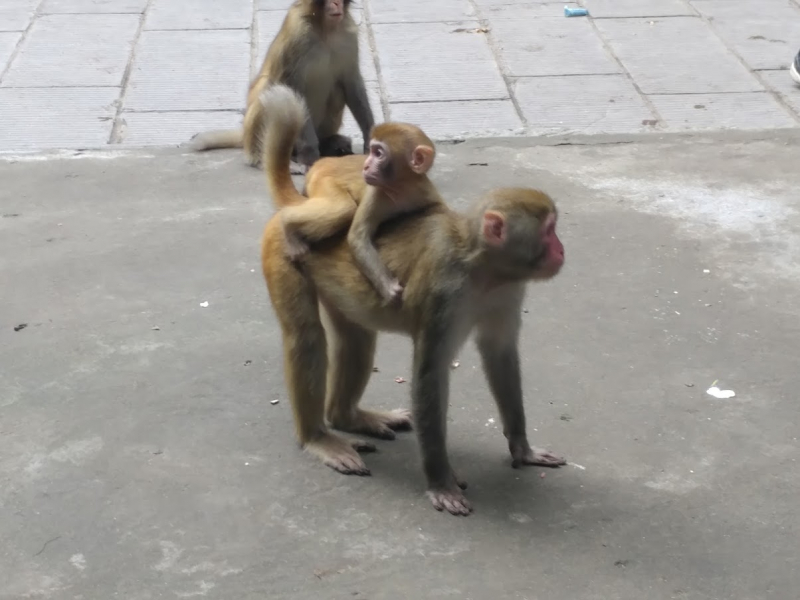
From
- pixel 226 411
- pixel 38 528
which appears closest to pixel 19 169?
pixel 226 411

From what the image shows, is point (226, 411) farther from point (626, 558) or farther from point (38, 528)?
point (626, 558)

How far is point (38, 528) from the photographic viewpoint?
405cm

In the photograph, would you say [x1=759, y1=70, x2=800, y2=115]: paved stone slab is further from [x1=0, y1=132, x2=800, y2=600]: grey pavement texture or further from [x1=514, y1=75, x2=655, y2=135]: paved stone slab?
[x1=0, y1=132, x2=800, y2=600]: grey pavement texture

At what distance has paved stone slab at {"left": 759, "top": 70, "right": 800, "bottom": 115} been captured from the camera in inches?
316

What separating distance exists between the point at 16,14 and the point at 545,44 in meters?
4.49

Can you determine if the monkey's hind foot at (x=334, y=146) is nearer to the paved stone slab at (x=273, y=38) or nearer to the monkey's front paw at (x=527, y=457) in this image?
the paved stone slab at (x=273, y=38)

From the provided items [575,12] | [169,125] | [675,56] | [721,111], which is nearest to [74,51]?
Answer: [169,125]

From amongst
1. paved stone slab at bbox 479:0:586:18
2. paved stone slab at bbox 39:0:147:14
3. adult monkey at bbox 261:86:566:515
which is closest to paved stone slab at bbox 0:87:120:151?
paved stone slab at bbox 39:0:147:14

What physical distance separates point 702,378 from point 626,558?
131 cm

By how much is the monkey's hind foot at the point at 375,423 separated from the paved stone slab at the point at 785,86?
14.7 feet

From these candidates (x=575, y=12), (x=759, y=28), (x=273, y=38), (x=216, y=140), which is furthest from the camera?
(x=575, y=12)

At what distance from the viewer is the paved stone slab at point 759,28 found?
8883mm

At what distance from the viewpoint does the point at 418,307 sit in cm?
396

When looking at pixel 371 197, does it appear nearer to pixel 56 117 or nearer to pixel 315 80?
pixel 315 80
